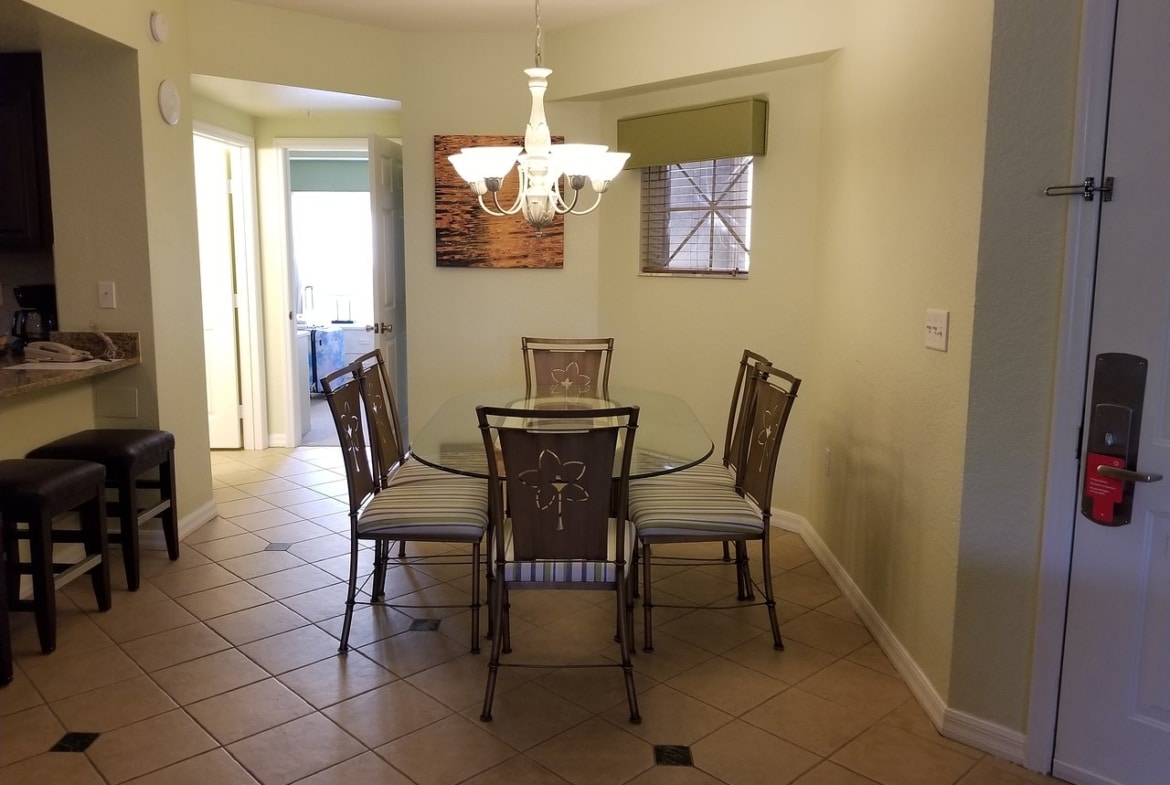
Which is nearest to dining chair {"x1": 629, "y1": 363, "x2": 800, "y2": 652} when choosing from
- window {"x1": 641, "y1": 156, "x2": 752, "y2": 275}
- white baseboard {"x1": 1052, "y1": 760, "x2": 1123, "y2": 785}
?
white baseboard {"x1": 1052, "y1": 760, "x2": 1123, "y2": 785}

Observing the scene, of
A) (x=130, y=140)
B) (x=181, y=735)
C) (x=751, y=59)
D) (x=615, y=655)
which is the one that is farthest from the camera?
(x=751, y=59)

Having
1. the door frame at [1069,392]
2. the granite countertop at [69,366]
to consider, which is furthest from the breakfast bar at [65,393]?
the door frame at [1069,392]

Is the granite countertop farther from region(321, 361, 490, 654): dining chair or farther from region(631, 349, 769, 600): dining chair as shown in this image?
region(631, 349, 769, 600): dining chair

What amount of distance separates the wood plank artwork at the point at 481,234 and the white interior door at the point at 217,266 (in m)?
1.53

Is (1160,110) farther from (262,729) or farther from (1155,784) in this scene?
(262,729)

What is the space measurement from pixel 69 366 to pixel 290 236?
7.52 feet

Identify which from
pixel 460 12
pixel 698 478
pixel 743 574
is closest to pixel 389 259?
pixel 460 12

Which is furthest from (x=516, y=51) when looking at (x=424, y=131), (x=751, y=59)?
(x=751, y=59)

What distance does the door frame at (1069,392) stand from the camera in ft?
6.64

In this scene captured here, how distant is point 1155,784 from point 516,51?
425 cm

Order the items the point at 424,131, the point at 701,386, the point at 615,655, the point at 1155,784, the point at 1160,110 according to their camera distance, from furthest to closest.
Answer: the point at 424,131, the point at 701,386, the point at 615,655, the point at 1155,784, the point at 1160,110

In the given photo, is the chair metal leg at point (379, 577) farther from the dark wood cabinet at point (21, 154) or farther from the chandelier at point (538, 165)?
Answer: the dark wood cabinet at point (21, 154)

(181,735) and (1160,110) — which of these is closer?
(1160,110)

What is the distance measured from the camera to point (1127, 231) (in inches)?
79.4
